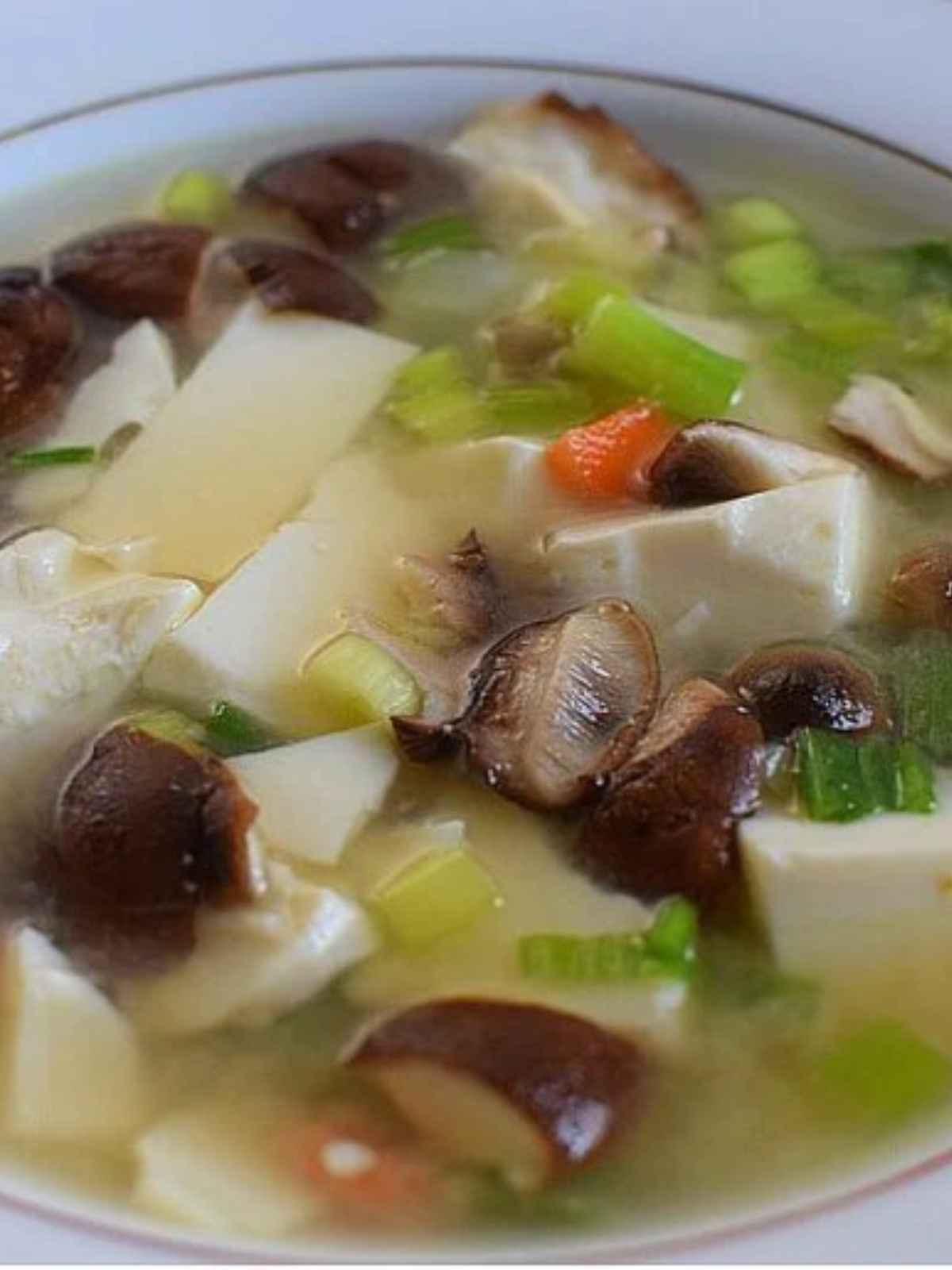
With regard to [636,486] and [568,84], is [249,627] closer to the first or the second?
[636,486]

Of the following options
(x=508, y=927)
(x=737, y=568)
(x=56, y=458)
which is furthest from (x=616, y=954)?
(x=56, y=458)

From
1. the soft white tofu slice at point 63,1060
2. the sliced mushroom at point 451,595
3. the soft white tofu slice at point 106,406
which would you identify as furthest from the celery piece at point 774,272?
the soft white tofu slice at point 63,1060

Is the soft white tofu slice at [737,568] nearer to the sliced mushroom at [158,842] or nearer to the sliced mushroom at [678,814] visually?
the sliced mushroom at [678,814]

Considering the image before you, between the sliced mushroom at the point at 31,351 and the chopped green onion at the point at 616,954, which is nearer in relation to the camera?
the chopped green onion at the point at 616,954

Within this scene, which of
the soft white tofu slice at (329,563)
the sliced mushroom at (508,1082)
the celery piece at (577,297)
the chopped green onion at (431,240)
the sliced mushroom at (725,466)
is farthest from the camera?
the chopped green onion at (431,240)

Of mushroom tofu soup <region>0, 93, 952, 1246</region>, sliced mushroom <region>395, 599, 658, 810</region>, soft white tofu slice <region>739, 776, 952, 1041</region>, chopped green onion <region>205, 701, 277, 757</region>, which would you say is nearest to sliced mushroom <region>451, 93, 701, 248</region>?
mushroom tofu soup <region>0, 93, 952, 1246</region>

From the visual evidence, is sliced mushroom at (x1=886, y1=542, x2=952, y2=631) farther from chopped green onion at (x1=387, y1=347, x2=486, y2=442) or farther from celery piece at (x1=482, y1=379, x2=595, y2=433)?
chopped green onion at (x1=387, y1=347, x2=486, y2=442)

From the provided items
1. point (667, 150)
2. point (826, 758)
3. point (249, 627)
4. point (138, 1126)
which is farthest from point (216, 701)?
point (667, 150)
